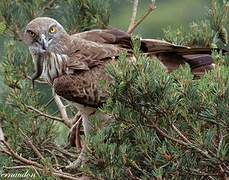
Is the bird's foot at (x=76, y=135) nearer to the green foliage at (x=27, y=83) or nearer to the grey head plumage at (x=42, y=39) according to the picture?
the green foliage at (x=27, y=83)

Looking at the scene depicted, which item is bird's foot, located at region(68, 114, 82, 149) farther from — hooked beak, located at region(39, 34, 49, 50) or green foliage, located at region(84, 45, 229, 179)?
green foliage, located at region(84, 45, 229, 179)

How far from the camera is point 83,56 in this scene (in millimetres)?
4758

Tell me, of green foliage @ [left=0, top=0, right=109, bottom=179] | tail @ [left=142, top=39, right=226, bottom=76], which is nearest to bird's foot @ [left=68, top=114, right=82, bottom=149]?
green foliage @ [left=0, top=0, right=109, bottom=179]

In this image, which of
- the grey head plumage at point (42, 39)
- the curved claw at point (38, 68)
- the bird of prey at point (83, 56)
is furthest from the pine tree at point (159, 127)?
the grey head plumage at point (42, 39)

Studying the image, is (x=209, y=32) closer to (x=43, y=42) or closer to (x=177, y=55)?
(x=177, y=55)

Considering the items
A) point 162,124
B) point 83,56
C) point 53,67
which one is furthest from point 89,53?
point 162,124

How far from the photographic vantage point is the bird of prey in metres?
4.58

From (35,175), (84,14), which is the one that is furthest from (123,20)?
(35,175)

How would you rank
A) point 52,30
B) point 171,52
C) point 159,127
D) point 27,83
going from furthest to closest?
1. point 52,30
2. point 171,52
3. point 27,83
4. point 159,127

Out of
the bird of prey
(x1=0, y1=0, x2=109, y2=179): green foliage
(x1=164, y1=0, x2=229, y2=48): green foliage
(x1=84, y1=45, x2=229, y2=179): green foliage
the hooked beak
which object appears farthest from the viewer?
the hooked beak

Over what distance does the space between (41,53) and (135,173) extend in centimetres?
151

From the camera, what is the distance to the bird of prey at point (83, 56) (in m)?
4.58

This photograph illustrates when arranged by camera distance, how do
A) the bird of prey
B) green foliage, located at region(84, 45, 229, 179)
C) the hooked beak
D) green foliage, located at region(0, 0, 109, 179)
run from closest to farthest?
1. green foliage, located at region(84, 45, 229, 179)
2. green foliage, located at region(0, 0, 109, 179)
3. the bird of prey
4. the hooked beak

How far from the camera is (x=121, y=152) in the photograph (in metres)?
3.44
